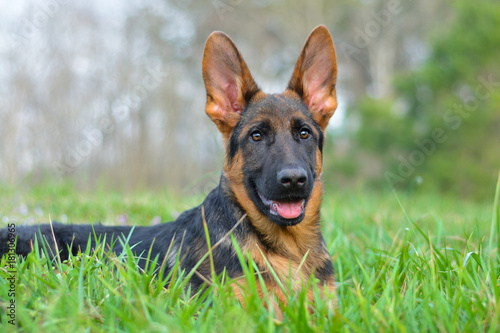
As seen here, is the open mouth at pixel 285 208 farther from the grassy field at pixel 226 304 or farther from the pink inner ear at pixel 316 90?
the pink inner ear at pixel 316 90

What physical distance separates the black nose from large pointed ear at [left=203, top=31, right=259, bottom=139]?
868mm

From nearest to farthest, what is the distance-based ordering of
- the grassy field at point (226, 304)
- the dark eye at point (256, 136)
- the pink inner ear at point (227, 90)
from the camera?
1. the grassy field at point (226, 304)
2. the dark eye at point (256, 136)
3. the pink inner ear at point (227, 90)

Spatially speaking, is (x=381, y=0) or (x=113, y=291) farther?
(x=381, y=0)

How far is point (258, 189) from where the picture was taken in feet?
10.0

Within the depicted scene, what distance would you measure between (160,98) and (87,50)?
3.92 meters

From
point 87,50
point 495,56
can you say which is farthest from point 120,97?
point 495,56

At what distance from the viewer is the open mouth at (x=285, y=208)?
2938mm

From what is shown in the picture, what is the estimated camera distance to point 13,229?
132 inches

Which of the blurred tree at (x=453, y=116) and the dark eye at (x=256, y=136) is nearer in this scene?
the dark eye at (x=256, y=136)

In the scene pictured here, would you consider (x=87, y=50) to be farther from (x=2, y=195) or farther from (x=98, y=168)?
(x=2, y=195)

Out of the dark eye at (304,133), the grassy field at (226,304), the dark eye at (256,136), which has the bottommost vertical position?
the grassy field at (226,304)

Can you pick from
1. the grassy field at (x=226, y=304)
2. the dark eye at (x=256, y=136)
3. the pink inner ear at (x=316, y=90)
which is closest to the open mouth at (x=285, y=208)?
the dark eye at (x=256, y=136)

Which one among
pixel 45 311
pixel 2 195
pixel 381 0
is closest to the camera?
pixel 45 311

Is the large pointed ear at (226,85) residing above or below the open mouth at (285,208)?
above
